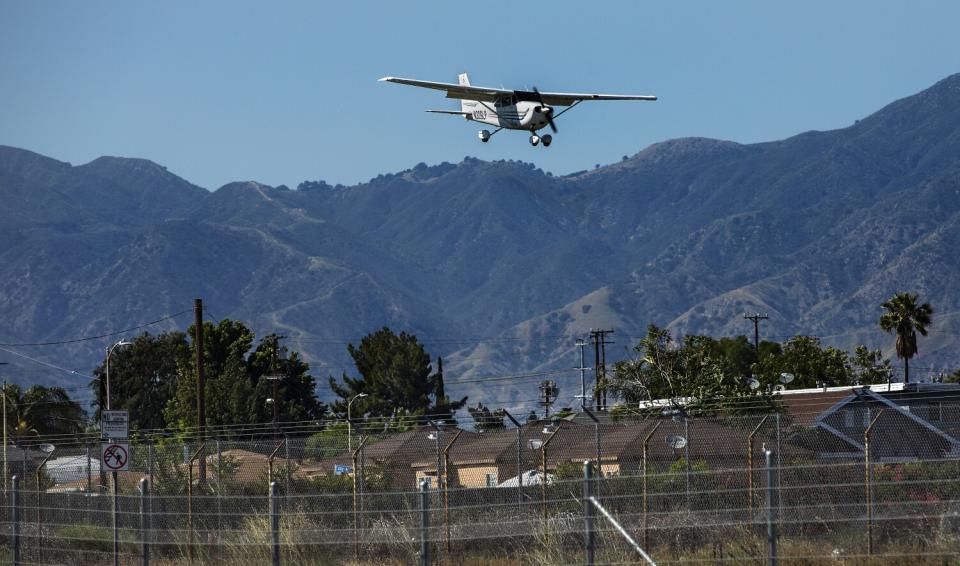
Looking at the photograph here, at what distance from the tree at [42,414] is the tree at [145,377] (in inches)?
824

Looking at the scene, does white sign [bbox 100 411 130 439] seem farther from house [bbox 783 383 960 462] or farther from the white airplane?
the white airplane

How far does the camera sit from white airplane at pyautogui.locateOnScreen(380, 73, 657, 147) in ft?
184

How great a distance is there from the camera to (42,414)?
114438 millimetres

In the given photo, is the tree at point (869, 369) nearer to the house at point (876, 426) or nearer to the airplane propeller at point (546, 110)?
the house at point (876, 426)

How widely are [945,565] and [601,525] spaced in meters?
7.32

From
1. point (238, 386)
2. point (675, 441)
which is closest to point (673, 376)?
point (675, 441)

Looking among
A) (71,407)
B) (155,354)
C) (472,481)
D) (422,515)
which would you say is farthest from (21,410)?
(422,515)

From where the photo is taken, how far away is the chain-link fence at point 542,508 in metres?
23.6

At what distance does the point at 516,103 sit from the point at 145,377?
9569 centimetres

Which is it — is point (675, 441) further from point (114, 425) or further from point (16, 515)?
point (16, 515)

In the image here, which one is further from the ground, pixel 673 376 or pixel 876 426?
pixel 673 376

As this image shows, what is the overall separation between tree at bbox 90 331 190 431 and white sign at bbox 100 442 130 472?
111353mm

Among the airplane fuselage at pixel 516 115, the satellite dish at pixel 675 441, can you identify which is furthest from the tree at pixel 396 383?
the satellite dish at pixel 675 441

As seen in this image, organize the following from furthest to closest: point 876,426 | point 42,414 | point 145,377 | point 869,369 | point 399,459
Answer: point 145,377
point 869,369
point 42,414
point 876,426
point 399,459
